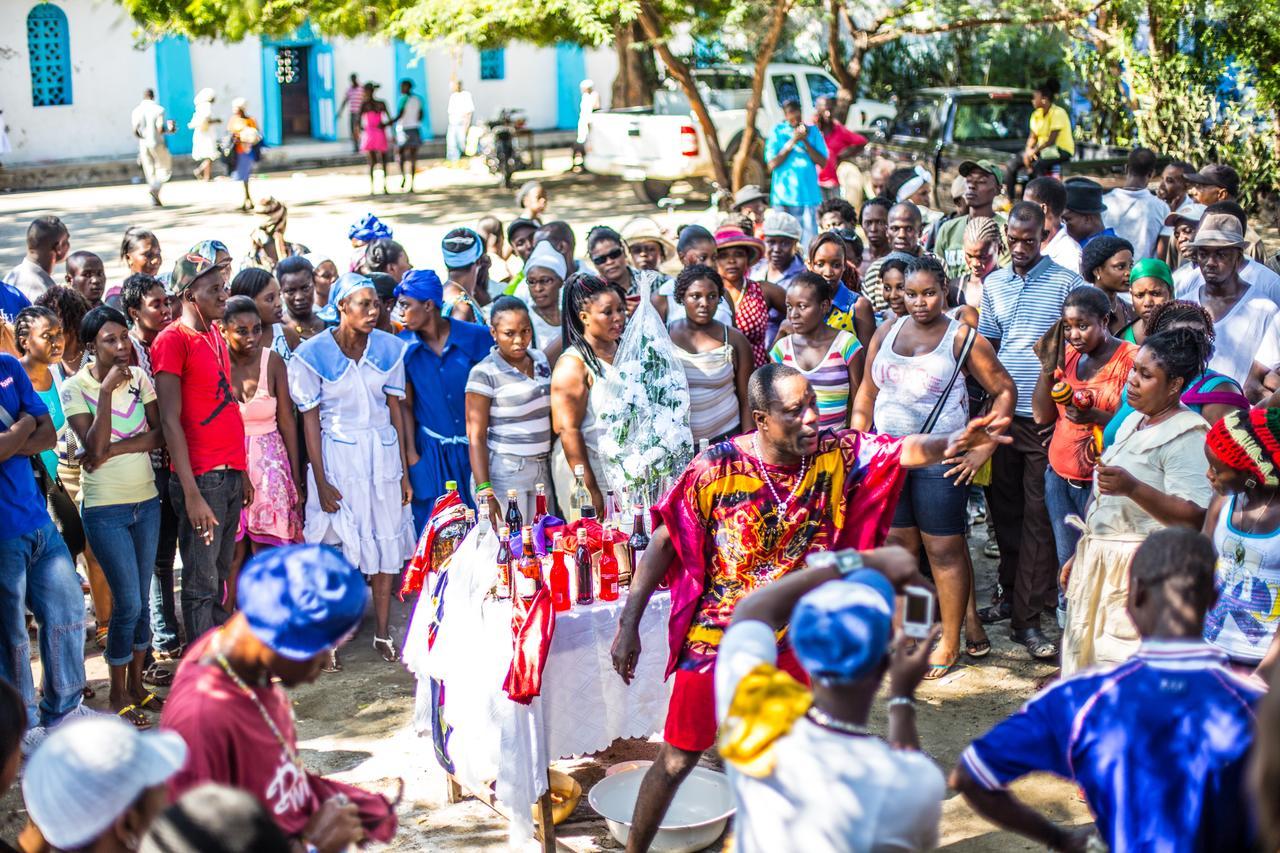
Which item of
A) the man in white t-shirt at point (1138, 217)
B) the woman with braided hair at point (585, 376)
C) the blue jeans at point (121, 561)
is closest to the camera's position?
the blue jeans at point (121, 561)

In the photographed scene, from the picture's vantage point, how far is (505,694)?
5.03 meters

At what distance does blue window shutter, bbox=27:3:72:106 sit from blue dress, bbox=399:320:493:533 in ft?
70.8

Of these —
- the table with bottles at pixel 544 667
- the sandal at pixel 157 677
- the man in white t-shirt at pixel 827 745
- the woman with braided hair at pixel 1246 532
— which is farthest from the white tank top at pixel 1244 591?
the sandal at pixel 157 677

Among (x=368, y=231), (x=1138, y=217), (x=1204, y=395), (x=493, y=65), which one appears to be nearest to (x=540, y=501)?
(x=1204, y=395)

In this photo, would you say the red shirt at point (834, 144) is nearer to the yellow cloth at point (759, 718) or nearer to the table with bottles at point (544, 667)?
the table with bottles at point (544, 667)

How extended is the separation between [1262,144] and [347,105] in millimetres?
18296

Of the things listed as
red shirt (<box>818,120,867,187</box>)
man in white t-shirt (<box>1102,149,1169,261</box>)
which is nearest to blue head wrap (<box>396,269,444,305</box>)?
man in white t-shirt (<box>1102,149,1169,261</box>)

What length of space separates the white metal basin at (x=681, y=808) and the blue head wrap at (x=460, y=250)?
148 inches

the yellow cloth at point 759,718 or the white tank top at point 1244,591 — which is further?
the white tank top at point 1244,591

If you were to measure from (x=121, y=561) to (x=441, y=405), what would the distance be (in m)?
1.75

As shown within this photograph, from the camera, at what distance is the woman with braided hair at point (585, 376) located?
20.5ft

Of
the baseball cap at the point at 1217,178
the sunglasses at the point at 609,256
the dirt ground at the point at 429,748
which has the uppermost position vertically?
the baseball cap at the point at 1217,178

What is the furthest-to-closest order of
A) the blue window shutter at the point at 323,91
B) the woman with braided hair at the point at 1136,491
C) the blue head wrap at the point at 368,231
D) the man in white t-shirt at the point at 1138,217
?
the blue window shutter at the point at 323,91 < the man in white t-shirt at the point at 1138,217 < the blue head wrap at the point at 368,231 < the woman with braided hair at the point at 1136,491

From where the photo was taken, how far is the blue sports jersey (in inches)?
115
